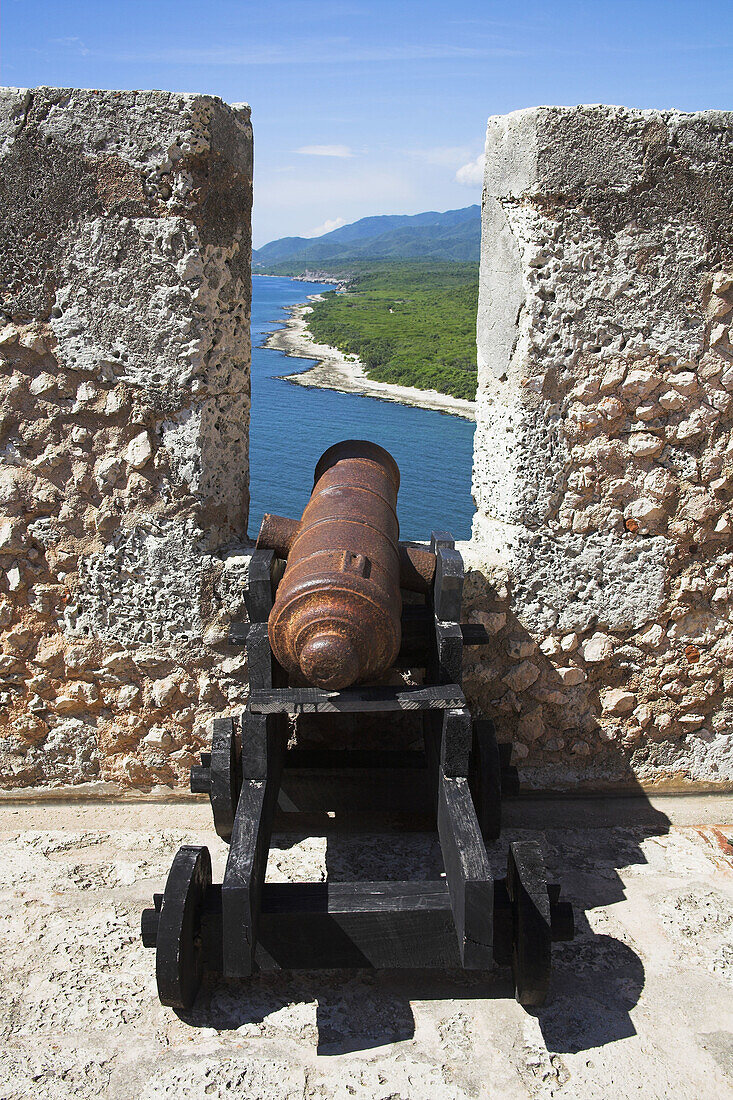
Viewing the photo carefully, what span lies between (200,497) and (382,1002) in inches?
69.2

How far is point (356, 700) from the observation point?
262 centimetres

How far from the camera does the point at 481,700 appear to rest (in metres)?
3.64

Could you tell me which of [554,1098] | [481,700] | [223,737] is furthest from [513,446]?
[554,1098]

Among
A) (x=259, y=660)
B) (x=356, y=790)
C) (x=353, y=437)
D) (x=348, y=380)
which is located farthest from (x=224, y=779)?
(x=348, y=380)

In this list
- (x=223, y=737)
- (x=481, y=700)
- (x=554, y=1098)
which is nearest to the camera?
(x=554, y=1098)

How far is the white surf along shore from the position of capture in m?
20.2

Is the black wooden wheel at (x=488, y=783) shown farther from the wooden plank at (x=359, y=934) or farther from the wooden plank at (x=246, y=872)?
the wooden plank at (x=246, y=872)

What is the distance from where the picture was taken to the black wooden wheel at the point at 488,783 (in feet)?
10.1

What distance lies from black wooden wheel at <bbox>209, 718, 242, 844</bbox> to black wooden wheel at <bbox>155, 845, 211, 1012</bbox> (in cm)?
38

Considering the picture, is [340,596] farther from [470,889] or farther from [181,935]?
[181,935]

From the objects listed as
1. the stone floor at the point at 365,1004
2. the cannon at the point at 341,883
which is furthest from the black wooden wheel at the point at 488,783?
the stone floor at the point at 365,1004

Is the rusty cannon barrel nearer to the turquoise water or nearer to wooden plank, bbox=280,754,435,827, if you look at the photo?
wooden plank, bbox=280,754,435,827

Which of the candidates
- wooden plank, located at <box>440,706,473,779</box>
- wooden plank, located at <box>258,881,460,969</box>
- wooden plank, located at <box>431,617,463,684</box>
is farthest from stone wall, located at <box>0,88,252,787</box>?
wooden plank, located at <box>258,881,460,969</box>

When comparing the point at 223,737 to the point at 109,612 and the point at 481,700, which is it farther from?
the point at 481,700
